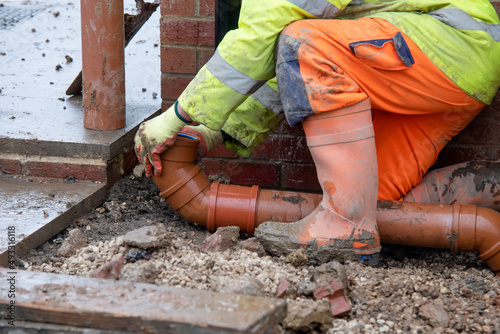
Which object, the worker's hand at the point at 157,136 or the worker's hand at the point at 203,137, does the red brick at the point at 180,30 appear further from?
the worker's hand at the point at 157,136

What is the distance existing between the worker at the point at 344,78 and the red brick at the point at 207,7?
721 mm

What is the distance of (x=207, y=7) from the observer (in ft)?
9.23

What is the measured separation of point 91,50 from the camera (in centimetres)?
271

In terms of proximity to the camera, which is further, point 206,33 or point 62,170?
point 206,33

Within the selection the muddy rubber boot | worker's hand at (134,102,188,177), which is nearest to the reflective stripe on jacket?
worker's hand at (134,102,188,177)

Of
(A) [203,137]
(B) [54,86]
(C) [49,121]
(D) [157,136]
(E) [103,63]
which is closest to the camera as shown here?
(D) [157,136]

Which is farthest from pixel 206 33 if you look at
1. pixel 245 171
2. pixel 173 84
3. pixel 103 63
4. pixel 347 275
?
pixel 347 275

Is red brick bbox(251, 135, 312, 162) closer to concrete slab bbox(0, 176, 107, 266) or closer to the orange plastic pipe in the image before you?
the orange plastic pipe

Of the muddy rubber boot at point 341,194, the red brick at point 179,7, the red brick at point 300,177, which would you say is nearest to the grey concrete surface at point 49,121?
the red brick at point 179,7

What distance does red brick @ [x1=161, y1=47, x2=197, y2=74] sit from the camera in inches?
114

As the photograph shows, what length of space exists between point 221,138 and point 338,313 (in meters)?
1.13

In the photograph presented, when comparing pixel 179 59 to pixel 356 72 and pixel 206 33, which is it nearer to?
pixel 206 33

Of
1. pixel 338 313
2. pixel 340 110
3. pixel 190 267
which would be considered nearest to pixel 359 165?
pixel 340 110

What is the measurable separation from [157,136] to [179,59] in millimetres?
719
